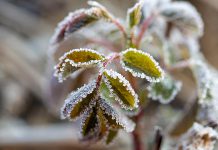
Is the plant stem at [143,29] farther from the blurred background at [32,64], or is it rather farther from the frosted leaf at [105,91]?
the blurred background at [32,64]

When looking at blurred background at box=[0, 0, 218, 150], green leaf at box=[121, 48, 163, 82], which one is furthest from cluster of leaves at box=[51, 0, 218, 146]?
blurred background at box=[0, 0, 218, 150]

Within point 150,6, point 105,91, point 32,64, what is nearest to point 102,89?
point 105,91

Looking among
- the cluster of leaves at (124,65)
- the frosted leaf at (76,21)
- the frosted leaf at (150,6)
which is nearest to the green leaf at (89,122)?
the cluster of leaves at (124,65)

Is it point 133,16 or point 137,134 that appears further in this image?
point 137,134

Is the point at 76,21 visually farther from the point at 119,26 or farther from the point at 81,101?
the point at 81,101

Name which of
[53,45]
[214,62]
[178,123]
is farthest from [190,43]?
[214,62]

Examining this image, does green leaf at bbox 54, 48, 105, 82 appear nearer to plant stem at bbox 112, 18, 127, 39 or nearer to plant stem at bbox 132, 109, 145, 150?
plant stem at bbox 112, 18, 127, 39
